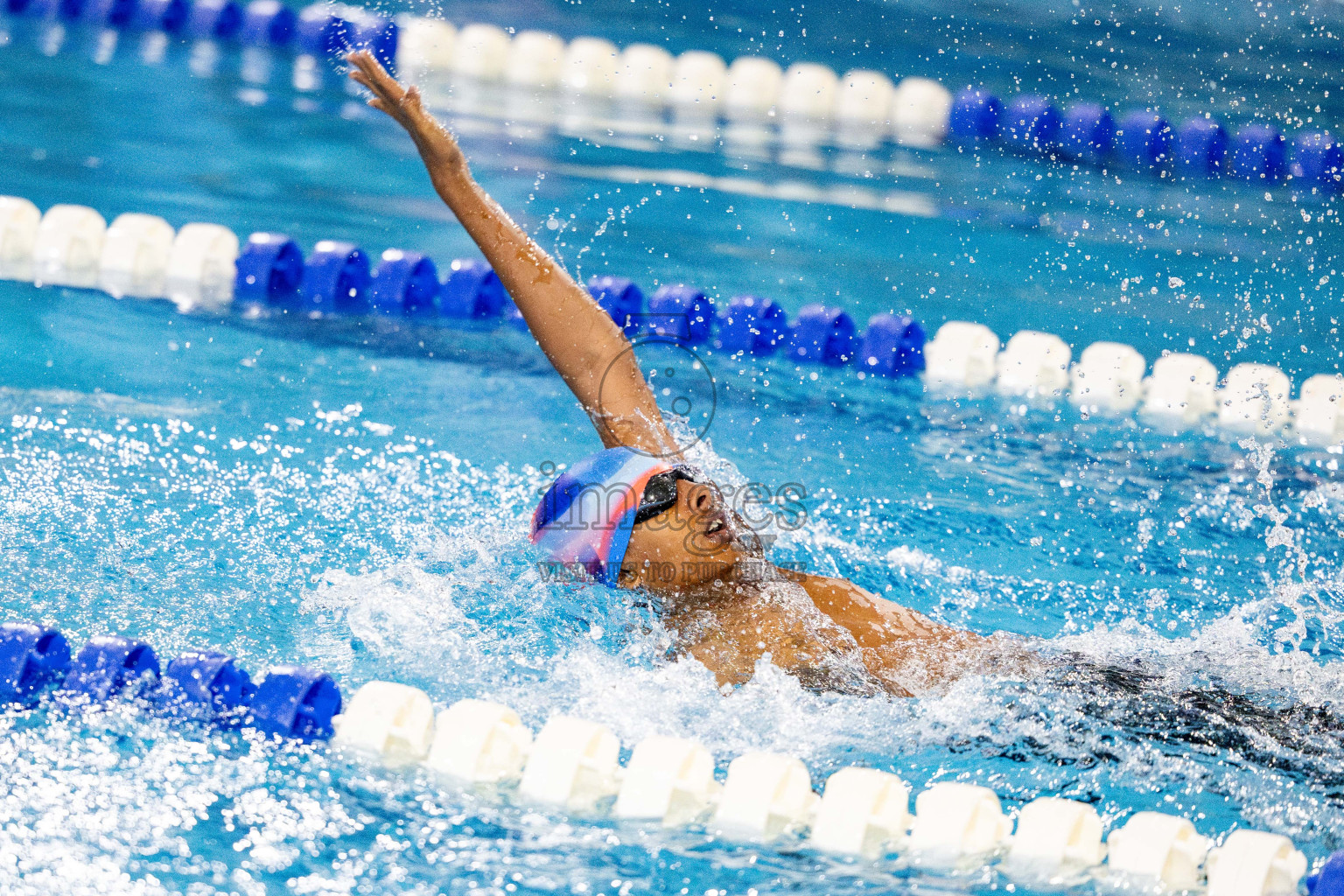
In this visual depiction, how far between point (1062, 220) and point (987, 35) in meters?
3.22

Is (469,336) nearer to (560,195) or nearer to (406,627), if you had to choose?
(560,195)

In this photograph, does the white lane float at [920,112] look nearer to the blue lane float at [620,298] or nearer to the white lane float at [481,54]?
the white lane float at [481,54]

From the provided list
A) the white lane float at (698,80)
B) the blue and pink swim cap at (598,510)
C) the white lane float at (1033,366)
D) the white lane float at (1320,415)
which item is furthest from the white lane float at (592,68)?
the blue and pink swim cap at (598,510)

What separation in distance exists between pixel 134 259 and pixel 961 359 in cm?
271

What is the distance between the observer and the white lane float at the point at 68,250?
4633mm

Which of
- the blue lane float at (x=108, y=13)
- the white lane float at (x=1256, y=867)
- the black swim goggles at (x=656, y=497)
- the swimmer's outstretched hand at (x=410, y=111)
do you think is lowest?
the white lane float at (x=1256, y=867)

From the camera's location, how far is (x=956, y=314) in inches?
195

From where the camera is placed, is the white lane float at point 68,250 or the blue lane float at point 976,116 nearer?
the white lane float at point 68,250

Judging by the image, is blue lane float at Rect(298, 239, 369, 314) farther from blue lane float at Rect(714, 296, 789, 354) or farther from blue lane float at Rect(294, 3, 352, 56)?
blue lane float at Rect(294, 3, 352, 56)

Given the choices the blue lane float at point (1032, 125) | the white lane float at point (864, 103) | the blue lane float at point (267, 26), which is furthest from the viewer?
the blue lane float at point (267, 26)

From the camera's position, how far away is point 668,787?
218cm

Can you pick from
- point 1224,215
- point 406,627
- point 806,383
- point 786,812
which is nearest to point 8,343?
point 406,627

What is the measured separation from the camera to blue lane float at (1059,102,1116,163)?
666 cm

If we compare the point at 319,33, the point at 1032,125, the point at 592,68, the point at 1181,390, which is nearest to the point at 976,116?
the point at 1032,125
